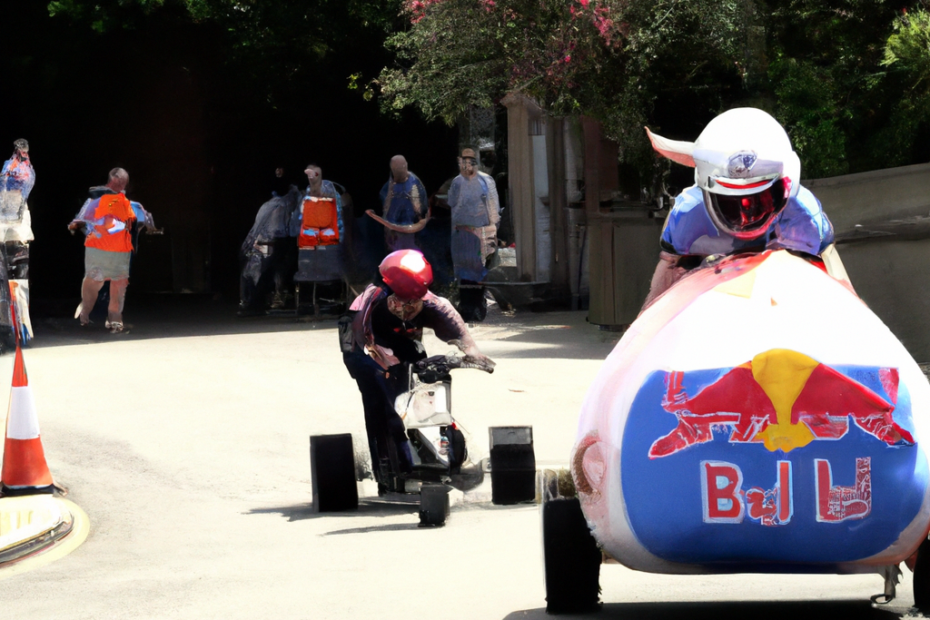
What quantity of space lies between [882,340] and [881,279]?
25.9 feet

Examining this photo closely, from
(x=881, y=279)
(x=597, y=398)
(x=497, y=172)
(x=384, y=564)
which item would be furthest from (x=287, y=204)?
(x=597, y=398)

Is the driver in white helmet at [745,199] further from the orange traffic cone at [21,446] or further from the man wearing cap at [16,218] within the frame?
the man wearing cap at [16,218]

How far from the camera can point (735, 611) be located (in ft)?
18.2

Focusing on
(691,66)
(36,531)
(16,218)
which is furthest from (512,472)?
(16,218)

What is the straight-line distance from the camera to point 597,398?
501 cm

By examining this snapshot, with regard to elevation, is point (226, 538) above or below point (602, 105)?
below

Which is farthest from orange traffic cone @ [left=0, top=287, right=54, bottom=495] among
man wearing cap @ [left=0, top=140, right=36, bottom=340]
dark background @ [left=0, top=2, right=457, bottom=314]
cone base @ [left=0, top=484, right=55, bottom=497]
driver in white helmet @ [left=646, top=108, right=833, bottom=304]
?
dark background @ [left=0, top=2, right=457, bottom=314]

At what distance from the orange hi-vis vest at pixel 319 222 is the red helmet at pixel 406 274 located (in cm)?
998

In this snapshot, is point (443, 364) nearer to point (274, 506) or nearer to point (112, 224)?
point (274, 506)

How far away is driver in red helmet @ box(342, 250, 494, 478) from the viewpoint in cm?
829

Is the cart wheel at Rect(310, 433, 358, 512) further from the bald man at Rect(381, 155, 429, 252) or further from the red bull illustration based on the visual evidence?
the bald man at Rect(381, 155, 429, 252)

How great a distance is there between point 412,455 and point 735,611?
3215mm

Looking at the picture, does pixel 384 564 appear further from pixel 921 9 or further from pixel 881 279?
pixel 921 9

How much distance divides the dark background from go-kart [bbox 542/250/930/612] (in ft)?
55.7
